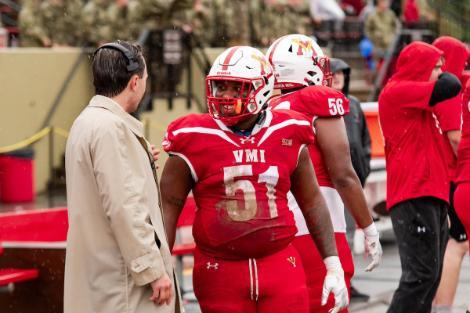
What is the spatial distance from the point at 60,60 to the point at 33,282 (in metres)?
10.5

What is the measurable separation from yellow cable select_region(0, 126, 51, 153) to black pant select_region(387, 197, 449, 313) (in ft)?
28.1

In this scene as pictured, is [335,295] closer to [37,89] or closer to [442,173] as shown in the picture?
[442,173]

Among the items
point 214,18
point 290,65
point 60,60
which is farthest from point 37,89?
point 290,65

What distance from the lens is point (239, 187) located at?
5328mm

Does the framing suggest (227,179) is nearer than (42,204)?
Yes

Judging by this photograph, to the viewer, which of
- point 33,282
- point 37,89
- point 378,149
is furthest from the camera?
point 37,89

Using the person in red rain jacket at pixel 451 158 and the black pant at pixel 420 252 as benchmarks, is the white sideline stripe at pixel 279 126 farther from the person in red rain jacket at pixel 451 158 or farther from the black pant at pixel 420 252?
the person in red rain jacket at pixel 451 158

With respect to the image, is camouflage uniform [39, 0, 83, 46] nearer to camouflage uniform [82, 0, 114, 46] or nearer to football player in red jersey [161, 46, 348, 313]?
camouflage uniform [82, 0, 114, 46]

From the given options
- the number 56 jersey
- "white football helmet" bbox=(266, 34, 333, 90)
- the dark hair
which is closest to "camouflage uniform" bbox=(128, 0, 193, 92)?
"white football helmet" bbox=(266, 34, 333, 90)

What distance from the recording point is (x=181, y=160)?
533cm

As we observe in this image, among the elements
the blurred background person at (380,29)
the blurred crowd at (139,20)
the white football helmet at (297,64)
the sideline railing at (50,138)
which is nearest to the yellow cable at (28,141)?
the sideline railing at (50,138)

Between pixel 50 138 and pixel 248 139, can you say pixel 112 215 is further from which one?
pixel 50 138

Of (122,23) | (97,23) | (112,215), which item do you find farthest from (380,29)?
(112,215)

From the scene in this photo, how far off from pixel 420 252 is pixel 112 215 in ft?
11.6
